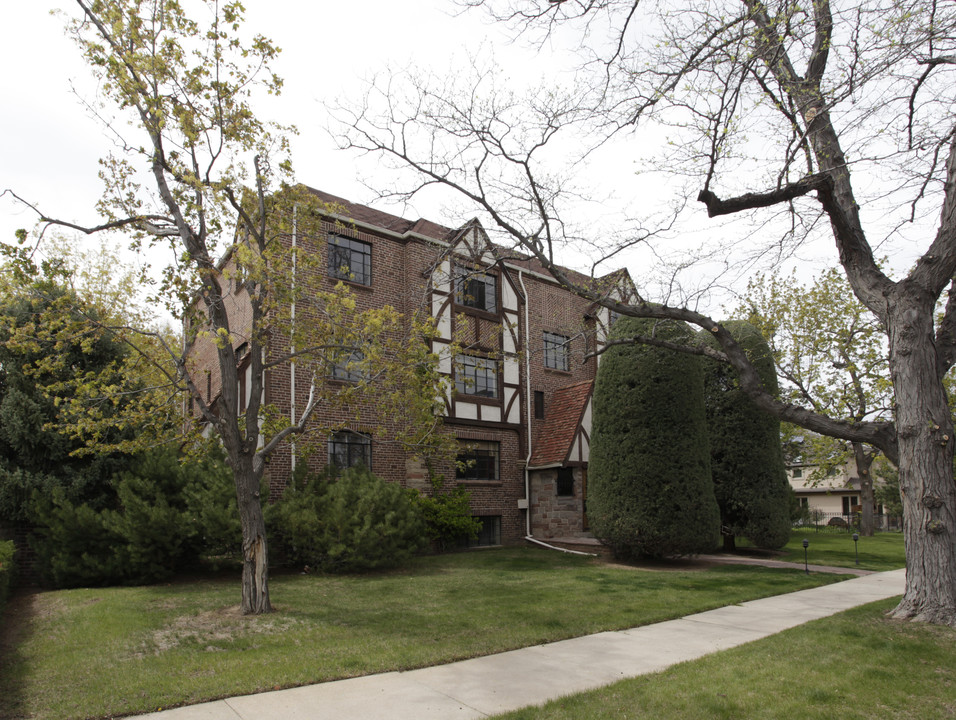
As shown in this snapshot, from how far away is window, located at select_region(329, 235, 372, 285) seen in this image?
16594 mm

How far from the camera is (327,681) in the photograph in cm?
615

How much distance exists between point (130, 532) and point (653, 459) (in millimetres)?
10548

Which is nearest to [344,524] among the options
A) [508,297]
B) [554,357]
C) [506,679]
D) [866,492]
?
[506,679]

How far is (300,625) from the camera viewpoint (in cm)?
848

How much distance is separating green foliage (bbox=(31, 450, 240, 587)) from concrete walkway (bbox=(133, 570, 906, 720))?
6882mm

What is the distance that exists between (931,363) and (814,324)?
16.7 m

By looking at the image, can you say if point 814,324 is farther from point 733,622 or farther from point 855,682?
Answer: point 855,682

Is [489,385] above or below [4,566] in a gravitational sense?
above

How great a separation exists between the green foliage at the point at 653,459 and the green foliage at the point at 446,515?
11.6 ft

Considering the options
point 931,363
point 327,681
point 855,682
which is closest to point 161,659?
point 327,681

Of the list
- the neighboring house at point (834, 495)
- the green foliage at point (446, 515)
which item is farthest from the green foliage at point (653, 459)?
the neighboring house at point (834, 495)

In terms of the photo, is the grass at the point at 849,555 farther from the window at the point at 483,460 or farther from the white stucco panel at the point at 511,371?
the white stucco panel at the point at 511,371

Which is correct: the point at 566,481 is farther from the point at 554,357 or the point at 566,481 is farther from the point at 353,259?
the point at 353,259

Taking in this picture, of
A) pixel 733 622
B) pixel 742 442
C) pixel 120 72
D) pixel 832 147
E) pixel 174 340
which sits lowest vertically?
pixel 733 622
